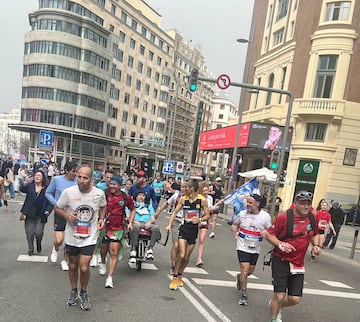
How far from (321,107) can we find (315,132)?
181 centimetres

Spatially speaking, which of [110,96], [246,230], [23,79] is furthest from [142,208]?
[110,96]

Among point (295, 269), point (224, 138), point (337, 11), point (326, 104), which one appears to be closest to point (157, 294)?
point (295, 269)

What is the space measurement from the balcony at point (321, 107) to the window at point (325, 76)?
2.85ft

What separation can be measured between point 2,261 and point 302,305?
5121 mm

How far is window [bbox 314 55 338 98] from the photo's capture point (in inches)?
906

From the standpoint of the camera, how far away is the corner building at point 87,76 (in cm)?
4459

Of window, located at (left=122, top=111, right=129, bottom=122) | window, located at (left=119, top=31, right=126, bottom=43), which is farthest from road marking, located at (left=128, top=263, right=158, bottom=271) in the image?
window, located at (left=119, top=31, right=126, bottom=43)

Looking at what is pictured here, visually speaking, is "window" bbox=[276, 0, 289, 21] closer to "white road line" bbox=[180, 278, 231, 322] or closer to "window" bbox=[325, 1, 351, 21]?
"window" bbox=[325, 1, 351, 21]

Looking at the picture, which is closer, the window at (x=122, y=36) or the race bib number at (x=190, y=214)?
the race bib number at (x=190, y=214)

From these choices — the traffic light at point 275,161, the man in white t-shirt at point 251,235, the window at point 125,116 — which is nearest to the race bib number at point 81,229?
the man in white t-shirt at point 251,235

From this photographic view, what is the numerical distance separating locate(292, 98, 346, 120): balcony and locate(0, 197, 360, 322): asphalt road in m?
16.8

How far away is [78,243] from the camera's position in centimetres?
421

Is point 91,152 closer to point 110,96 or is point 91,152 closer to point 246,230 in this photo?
point 110,96

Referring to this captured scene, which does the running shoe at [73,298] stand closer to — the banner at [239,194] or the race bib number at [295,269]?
the race bib number at [295,269]
